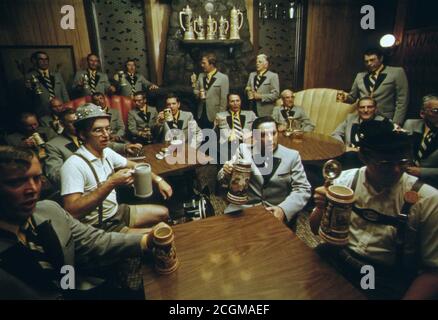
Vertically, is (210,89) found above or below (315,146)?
above

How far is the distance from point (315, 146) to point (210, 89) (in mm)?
2958

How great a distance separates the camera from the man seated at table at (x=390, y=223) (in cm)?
150

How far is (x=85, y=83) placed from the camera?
5.62 meters

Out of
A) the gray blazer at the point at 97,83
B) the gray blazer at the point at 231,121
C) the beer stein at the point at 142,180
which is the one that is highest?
the gray blazer at the point at 97,83

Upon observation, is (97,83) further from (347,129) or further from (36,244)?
(36,244)

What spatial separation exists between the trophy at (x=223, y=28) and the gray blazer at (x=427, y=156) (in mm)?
4667

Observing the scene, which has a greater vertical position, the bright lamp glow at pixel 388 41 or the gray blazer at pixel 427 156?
the bright lamp glow at pixel 388 41

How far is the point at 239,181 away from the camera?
66.9 inches

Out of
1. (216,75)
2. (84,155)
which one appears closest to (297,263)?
(84,155)

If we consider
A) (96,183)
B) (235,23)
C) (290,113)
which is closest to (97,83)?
(235,23)

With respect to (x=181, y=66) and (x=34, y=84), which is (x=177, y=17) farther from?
(x=34, y=84)

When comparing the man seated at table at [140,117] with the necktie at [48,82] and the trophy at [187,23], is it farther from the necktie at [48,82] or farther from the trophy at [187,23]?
the trophy at [187,23]

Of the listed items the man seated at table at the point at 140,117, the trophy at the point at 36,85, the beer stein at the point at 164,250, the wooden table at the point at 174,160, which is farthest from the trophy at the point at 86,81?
the beer stein at the point at 164,250

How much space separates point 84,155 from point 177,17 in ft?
17.3
